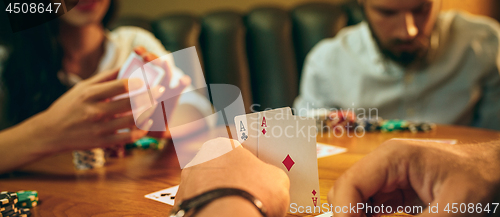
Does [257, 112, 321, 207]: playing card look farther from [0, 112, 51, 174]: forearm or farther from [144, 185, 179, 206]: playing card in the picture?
[0, 112, 51, 174]: forearm

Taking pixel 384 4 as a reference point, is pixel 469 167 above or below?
below

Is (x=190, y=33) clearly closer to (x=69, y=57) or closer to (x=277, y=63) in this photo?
(x=277, y=63)

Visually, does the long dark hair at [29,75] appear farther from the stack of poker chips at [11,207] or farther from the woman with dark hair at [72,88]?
the stack of poker chips at [11,207]

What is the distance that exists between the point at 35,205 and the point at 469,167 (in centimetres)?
85

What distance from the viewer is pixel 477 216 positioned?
51 cm

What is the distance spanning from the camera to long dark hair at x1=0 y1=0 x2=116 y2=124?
1.72 metres

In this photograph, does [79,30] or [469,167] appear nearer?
[469,167]

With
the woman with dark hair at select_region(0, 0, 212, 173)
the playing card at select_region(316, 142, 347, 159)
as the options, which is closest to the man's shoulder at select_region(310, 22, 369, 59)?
the woman with dark hair at select_region(0, 0, 212, 173)

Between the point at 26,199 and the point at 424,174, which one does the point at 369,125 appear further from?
the point at 26,199

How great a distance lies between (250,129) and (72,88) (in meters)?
0.78

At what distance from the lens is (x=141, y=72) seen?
3.56 feet

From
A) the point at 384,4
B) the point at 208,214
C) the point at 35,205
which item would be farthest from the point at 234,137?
the point at 384,4

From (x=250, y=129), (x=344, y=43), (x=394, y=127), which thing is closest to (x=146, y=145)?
(x=250, y=129)

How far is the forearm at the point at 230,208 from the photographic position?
49 centimetres
